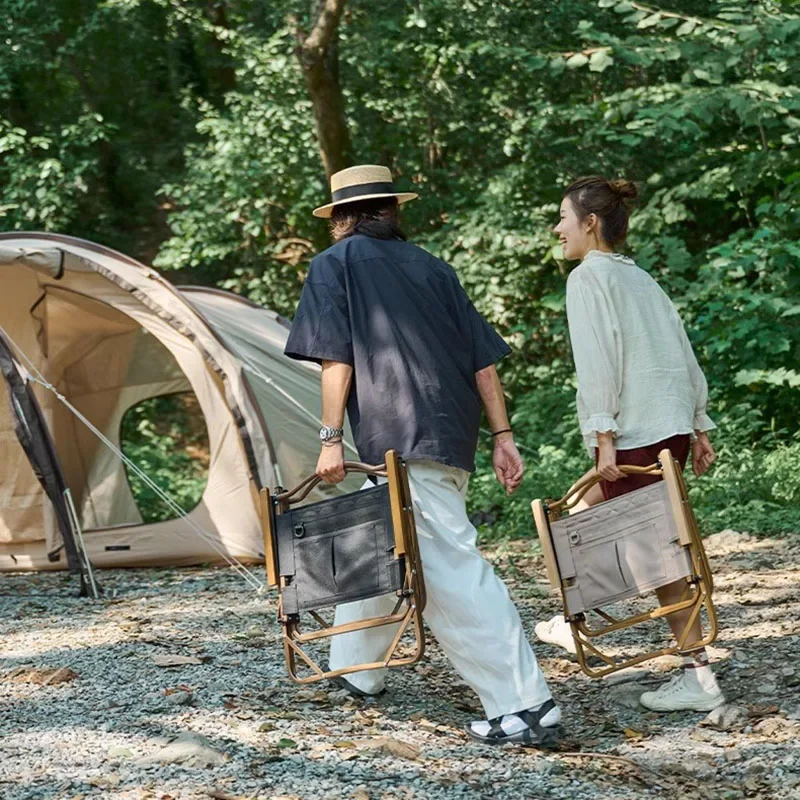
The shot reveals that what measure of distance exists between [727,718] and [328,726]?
1163 millimetres

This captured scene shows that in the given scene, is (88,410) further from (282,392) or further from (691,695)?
(691,695)

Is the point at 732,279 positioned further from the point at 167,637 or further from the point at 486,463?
the point at 167,637

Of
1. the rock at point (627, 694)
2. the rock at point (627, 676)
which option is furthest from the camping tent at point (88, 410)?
the rock at point (627, 694)

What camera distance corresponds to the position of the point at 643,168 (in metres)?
10.9

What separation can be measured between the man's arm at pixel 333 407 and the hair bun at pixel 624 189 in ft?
3.28

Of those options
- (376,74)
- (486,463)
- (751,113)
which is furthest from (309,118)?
(751,113)

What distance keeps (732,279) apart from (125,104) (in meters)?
8.48

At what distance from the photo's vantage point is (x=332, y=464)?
3438mm

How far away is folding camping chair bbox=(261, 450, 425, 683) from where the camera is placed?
10.8 feet

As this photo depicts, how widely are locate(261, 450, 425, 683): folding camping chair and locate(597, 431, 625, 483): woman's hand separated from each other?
64cm

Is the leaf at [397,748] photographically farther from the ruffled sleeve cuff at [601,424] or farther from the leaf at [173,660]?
the leaf at [173,660]

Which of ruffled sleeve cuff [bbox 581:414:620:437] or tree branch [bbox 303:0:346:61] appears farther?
tree branch [bbox 303:0:346:61]

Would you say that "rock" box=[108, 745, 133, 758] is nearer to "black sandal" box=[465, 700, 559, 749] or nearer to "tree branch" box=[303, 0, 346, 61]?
"black sandal" box=[465, 700, 559, 749]

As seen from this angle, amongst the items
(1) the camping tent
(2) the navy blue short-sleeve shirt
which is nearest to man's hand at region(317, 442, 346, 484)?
(2) the navy blue short-sleeve shirt
